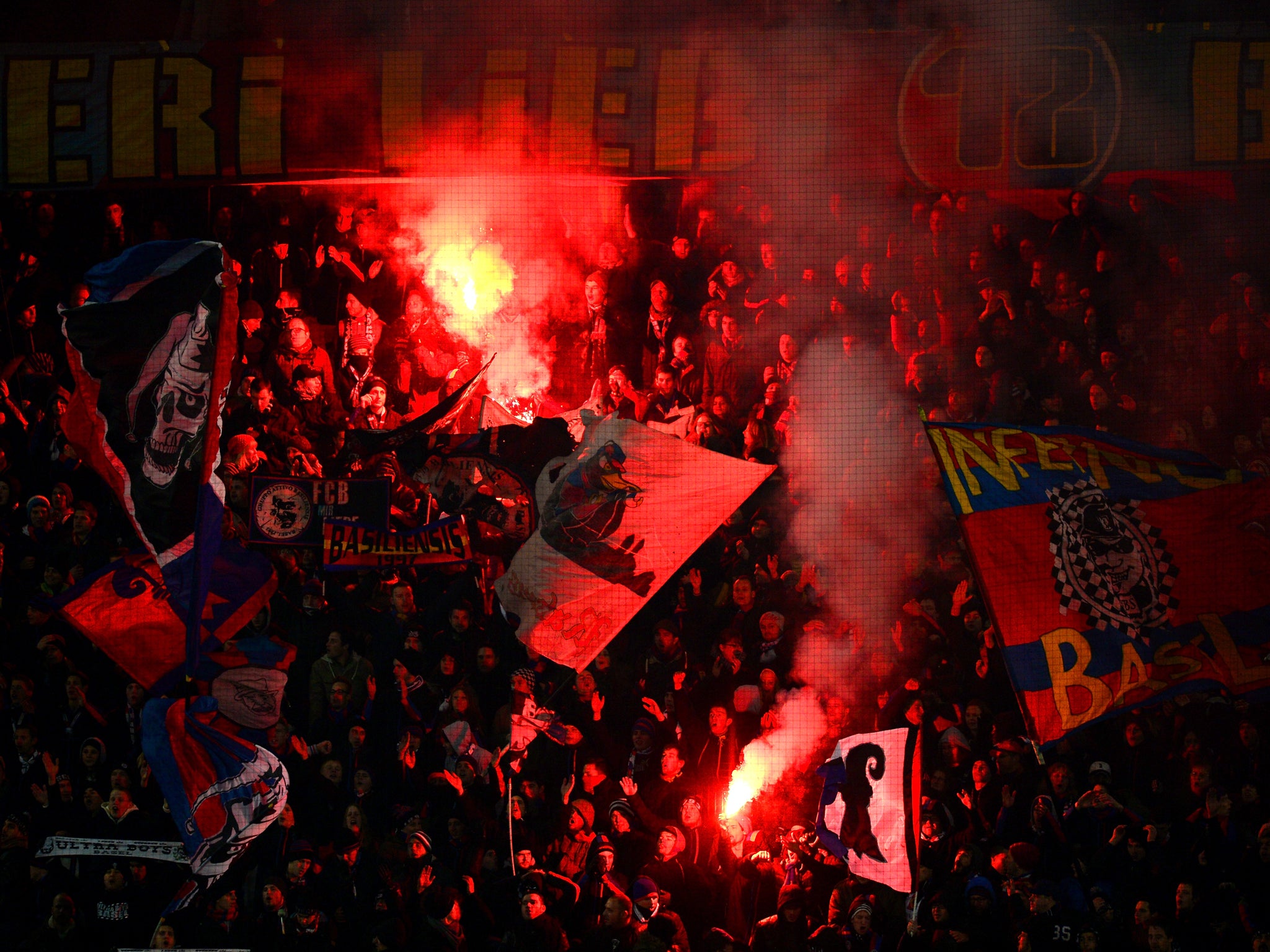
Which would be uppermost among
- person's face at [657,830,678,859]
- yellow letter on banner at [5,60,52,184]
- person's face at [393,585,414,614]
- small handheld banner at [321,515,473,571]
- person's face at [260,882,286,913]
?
yellow letter on banner at [5,60,52,184]

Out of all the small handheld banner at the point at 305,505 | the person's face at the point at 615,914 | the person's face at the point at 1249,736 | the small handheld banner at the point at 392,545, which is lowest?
the person's face at the point at 615,914

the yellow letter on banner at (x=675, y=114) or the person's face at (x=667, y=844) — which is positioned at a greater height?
the yellow letter on banner at (x=675, y=114)

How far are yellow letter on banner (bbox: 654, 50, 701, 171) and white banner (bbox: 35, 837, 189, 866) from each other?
399 centimetres

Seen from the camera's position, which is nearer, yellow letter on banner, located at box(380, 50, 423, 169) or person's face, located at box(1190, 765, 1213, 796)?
person's face, located at box(1190, 765, 1213, 796)

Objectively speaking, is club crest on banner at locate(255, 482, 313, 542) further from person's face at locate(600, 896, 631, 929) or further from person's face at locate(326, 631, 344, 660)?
person's face at locate(600, 896, 631, 929)

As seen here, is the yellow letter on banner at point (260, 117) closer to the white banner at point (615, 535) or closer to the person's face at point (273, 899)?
the white banner at point (615, 535)

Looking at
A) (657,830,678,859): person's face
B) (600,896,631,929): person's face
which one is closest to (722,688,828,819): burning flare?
(657,830,678,859): person's face

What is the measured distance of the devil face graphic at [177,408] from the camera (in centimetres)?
523

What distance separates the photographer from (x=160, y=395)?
207 inches

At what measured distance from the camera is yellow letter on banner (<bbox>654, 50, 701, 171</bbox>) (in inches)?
259

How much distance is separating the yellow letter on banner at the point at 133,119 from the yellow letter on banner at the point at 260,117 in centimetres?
48

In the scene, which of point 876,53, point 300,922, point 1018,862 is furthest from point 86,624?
point 876,53

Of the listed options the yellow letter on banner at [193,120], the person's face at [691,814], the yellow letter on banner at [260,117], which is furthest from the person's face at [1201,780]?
the yellow letter on banner at [193,120]

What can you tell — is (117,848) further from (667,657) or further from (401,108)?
(401,108)
